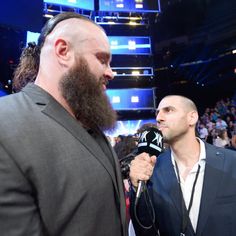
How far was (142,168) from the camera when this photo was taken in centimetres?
146

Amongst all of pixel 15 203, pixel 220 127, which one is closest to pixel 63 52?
pixel 15 203

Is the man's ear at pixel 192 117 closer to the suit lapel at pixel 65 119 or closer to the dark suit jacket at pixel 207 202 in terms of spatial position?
the dark suit jacket at pixel 207 202

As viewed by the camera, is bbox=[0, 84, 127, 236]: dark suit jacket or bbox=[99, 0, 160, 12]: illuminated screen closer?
bbox=[0, 84, 127, 236]: dark suit jacket

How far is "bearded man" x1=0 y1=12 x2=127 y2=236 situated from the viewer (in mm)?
823

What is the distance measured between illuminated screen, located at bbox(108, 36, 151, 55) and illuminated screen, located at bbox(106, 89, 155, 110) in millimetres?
937

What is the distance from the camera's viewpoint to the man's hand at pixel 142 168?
143cm

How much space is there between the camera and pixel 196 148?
6.56ft

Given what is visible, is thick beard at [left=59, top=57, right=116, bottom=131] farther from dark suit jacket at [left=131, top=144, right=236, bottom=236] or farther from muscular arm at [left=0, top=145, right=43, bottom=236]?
dark suit jacket at [left=131, top=144, right=236, bottom=236]

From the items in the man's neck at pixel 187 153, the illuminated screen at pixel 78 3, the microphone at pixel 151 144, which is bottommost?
the man's neck at pixel 187 153

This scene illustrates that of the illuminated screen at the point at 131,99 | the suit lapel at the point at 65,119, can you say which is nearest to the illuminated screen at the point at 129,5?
the illuminated screen at the point at 131,99

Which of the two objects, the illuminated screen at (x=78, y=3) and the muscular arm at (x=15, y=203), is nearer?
the muscular arm at (x=15, y=203)

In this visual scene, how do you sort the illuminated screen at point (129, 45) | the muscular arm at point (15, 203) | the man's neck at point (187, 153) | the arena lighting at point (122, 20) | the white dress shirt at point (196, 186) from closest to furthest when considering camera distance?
the muscular arm at point (15, 203) → the white dress shirt at point (196, 186) → the man's neck at point (187, 153) → the illuminated screen at point (129, 45) → the arena lighting at point (122, 20)

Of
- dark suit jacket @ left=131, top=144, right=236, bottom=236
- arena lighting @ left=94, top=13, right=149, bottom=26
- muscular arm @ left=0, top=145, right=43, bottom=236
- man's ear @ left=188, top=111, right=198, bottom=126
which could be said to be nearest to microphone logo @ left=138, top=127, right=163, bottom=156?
dark suit jacket @ left=131, top=144, right=236, bottom=236

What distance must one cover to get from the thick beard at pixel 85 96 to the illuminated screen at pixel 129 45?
6.46 meters
